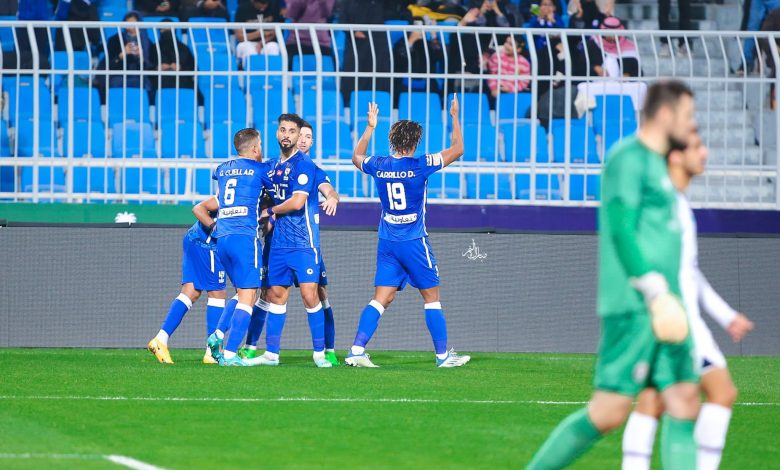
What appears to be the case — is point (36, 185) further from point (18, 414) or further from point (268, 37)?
point (18, 414)

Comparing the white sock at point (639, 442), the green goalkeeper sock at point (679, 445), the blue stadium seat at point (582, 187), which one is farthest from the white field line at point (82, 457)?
the blue stadium seat at point (582, 187)

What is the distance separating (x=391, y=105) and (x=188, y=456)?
911cm

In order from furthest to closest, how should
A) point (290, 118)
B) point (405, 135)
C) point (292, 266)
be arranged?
point (405, 135), point (292, 266), point (290, 118)

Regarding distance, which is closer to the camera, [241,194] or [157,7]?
[241,194]

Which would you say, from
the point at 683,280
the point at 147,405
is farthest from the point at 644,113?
the point at 147,405

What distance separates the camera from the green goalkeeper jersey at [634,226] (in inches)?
210

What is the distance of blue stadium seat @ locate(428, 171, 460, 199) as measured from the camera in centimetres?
1580

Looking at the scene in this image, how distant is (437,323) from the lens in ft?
42.3

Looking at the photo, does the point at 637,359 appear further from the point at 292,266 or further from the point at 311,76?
the point at 311,76

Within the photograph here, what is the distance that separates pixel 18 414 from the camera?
885cm

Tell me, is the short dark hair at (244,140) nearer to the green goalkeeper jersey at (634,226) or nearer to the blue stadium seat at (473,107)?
the blue stadium seat at (473,107)

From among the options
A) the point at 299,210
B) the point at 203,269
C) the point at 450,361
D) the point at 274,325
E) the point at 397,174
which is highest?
the point at 397,174

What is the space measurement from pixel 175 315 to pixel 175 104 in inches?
142

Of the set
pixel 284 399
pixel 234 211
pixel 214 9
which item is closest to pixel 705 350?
pixel 284 399
